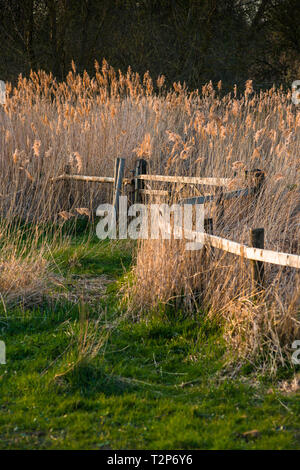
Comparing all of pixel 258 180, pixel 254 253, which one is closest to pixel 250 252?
pixel 254 253

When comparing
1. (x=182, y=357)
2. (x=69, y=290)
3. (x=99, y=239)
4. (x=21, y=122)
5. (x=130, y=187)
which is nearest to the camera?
(x=182, y=357)

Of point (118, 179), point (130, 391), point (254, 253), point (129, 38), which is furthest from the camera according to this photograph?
point (129, 38)

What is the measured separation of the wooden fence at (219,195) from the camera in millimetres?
3646

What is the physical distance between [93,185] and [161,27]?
8.44 m

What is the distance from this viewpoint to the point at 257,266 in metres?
3.80

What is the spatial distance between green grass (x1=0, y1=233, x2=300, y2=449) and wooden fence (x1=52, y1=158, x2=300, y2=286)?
59 centimetres

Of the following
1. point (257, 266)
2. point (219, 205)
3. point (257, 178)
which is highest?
point (257, 178)

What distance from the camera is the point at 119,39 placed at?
14.4m

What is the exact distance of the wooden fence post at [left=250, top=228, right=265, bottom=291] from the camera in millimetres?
3801

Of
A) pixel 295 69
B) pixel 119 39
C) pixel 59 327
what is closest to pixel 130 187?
pixel 59 327

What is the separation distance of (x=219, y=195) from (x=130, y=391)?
7.25ft

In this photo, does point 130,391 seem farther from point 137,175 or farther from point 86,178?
point 86,178

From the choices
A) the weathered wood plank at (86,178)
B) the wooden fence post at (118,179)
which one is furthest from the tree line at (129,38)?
the wooden fence post at (118,179)

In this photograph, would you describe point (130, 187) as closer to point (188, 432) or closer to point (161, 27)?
point (188, 432)
